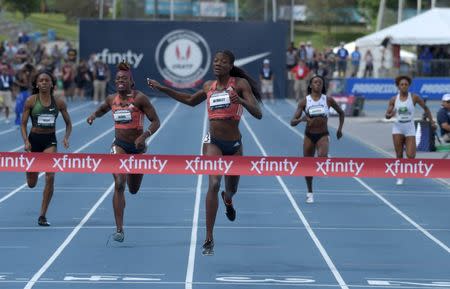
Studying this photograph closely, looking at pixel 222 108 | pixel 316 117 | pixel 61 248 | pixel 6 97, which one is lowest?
pixel 6 97

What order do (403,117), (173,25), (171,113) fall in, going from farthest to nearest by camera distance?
(173,25)
(171,113)
(403,117)

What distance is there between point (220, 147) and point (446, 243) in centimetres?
327

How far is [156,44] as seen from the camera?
5722 cm

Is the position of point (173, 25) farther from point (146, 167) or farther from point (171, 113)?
point (146, 167)

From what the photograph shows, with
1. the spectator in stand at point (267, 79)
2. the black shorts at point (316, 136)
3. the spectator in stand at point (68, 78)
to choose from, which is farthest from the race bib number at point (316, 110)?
the spectator in stand at point (68, 78)

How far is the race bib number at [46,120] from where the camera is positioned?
15.6m

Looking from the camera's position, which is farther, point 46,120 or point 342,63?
point 342,63

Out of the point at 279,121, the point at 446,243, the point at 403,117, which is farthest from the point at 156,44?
the point at 446,243

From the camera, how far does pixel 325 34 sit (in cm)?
10138

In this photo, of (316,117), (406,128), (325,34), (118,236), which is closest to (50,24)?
(325,34)

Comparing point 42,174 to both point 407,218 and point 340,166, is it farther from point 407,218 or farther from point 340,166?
point 340,166

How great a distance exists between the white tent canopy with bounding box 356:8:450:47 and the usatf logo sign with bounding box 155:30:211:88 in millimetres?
9671

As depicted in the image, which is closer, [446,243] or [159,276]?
[159,276]

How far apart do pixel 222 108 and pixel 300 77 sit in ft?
128
